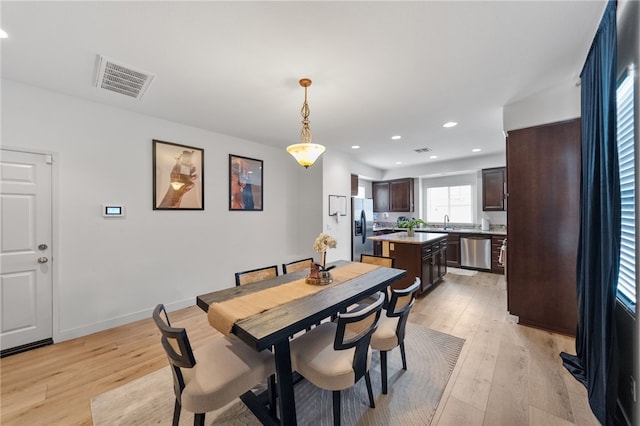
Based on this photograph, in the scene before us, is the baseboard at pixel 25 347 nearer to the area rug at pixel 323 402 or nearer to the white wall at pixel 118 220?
the white wall at pixel 118 220

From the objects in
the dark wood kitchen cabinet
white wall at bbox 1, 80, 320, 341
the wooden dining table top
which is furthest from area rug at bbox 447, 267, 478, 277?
white wall at bbox 1, 80, 320, 341

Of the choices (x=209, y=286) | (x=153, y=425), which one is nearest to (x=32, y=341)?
(x=209, y=286)

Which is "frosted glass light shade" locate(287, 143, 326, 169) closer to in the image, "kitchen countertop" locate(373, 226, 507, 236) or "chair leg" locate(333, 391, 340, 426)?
"chair leg" locate(333, 391, 340, 426)

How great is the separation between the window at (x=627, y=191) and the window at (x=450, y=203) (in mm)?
5128

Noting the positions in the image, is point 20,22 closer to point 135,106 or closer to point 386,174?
point 135,106

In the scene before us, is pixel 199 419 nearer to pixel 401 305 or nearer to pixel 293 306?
pixel 293 306

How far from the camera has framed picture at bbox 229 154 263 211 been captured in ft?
13.8

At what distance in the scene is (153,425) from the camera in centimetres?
165

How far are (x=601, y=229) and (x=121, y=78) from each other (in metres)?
4.20

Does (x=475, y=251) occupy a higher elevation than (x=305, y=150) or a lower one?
lower

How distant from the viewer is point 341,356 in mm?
1609

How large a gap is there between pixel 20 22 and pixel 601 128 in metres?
4.11

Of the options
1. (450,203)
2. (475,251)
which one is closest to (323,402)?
(475,251)

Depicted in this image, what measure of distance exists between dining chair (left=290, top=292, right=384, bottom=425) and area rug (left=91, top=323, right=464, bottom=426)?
35 centimetres
